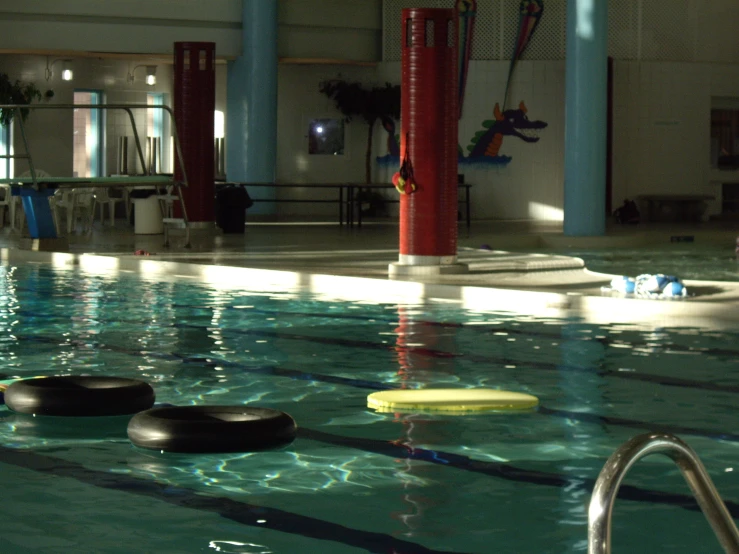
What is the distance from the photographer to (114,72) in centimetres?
2384

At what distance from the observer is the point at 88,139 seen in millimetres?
23828

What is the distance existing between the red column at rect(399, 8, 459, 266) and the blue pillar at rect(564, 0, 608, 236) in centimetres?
551

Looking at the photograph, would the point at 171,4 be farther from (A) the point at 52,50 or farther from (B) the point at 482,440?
(B) the point at 482,440

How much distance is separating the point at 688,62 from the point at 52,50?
11016mm

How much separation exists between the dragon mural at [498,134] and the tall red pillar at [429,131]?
38.0 ft

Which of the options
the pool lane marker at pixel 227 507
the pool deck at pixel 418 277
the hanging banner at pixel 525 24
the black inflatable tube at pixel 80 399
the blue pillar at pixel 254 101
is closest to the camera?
the pool lane marker at pixel 227 507

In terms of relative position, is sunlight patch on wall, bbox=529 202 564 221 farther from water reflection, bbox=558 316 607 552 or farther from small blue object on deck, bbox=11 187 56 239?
water reflection, bbox=558 316 607 552

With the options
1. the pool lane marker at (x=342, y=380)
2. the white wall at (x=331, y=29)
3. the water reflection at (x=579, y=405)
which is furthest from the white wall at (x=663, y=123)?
the pool lane marker at (x=342, y=380)

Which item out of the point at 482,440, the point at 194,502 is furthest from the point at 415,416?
the point at 194,502

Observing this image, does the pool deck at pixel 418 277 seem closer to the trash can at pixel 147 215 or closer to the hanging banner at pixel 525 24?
the trash can at pixel 147 215

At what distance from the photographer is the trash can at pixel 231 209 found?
59.6 ft

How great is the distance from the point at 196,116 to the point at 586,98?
5122mm

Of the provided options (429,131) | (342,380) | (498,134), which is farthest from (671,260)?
(342,380)

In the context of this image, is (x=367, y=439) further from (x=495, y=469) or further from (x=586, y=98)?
(x=586, y=98)
